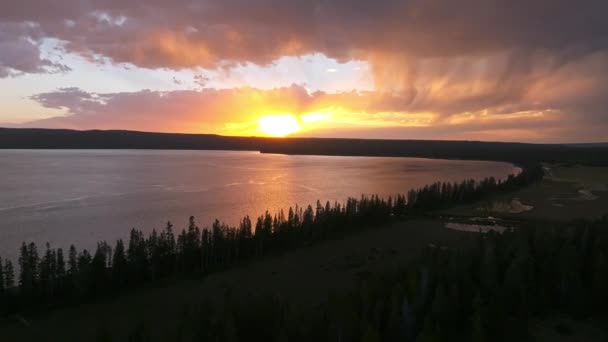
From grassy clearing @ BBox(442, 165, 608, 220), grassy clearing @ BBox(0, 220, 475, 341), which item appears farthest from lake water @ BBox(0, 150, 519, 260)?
grassy clearing @ BBox(442, 165, 608, 220)

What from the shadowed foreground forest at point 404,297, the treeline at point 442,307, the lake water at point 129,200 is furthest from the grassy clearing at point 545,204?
the treeline at point 442,307

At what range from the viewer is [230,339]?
17688 millimetres

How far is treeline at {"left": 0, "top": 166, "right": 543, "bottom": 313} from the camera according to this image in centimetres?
3112

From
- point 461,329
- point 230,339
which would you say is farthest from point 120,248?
point 461,329

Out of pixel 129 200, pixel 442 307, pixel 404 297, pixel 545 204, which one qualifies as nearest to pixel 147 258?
A: pixel 404 297

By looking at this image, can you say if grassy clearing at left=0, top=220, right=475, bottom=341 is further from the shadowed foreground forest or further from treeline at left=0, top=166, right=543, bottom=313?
treeline at left=0, top=166, right=543, bottom=313

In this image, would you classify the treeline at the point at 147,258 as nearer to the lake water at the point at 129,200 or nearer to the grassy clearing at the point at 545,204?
the lake water at the point at 129,200

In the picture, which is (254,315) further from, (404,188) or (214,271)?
(404,188)

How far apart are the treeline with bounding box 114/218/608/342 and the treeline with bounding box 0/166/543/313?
10107 mm

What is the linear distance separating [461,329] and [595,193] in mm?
82960

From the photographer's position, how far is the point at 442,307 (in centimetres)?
1934

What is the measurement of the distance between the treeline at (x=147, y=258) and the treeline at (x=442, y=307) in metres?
10.1

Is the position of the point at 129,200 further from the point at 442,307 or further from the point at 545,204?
the point at 545,204

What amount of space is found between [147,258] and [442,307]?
2637 centimetres
